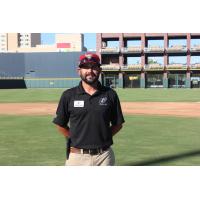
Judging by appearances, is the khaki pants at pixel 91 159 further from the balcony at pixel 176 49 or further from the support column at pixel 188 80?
the support column at pixel 188 80

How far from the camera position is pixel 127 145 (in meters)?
10.7

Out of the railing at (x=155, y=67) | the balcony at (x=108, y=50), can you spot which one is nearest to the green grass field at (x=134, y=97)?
the railing at (x=155, y=67)

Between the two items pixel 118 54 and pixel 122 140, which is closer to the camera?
pixel 122 140

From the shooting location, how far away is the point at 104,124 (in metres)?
4.46

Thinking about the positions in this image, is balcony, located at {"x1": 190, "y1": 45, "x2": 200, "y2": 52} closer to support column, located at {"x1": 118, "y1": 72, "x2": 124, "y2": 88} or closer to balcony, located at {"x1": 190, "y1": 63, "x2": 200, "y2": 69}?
balcony, located at {"x1": 190, "y1": 63, "x2": 200, "y2": 69}

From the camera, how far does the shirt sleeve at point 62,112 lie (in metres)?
4.56

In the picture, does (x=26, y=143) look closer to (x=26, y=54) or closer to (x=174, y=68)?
(x=174, y=68)

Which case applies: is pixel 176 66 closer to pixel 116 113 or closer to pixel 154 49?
pixel 154 49

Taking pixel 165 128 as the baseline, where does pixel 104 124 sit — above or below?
above

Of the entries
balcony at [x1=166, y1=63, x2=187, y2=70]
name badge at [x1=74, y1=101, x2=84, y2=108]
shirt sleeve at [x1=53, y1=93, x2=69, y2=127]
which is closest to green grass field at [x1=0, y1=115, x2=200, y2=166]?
shirt sleeve at [x1=53, y1=93, x2=69, y2=127]

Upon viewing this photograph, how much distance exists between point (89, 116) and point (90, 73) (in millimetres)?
468
